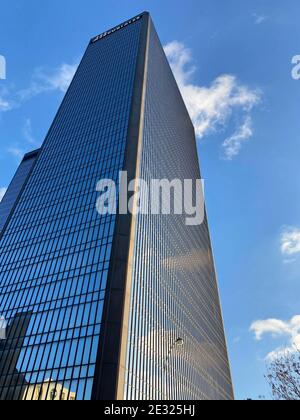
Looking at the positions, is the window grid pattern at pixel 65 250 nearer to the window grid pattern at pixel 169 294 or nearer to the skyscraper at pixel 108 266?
the skyscraper at pixel 108 266

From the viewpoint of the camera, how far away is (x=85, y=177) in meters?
80.2

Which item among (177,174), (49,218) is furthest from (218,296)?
(49,218)

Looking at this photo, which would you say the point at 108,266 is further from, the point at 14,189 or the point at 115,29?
the point at 14,189

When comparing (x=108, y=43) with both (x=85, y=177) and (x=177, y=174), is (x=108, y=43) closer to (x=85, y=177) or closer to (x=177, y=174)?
(x=177, y=174)

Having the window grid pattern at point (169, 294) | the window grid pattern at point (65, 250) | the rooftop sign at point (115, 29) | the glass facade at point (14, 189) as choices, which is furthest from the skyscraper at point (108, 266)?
the glass facade at point (14, 189)

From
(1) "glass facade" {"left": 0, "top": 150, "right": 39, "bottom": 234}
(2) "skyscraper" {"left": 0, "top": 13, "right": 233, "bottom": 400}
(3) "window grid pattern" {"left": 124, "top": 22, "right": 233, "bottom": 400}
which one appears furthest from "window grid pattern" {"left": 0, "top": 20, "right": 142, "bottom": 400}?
(1) "glass facade" {"left": 0, "top": 150, "right": 39, "bottom": 234}

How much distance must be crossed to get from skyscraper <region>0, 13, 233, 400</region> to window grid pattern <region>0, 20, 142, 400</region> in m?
0.24

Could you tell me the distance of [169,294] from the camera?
247ft

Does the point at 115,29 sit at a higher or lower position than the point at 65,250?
higher

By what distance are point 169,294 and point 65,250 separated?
24.8m

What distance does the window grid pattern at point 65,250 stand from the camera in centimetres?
4925

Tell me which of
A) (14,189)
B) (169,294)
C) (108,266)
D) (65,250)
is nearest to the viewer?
(108,266)

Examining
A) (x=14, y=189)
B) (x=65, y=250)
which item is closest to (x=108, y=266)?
(x=65, y=250)

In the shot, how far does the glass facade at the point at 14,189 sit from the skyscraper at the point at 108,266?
61.5m
